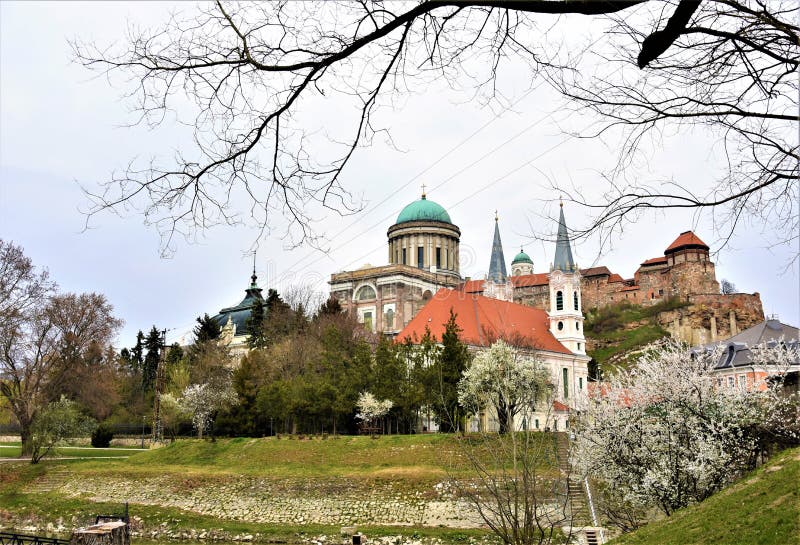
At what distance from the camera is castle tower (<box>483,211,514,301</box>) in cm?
8300

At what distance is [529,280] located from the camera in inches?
3804

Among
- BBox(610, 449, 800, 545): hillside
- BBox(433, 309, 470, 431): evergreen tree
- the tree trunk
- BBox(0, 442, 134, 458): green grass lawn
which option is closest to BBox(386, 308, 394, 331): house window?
BBox(0, 442, 134, 458): green grass lawn

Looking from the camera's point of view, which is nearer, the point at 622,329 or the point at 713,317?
the point at 713,317

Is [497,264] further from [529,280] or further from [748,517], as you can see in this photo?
[748,517]

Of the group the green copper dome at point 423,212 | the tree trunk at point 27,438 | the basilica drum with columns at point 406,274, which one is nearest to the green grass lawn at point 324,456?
the tree trunk at point 27,438

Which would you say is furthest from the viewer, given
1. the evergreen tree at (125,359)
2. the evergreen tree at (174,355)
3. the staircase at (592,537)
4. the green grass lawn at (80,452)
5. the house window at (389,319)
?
the house window at (389,319)

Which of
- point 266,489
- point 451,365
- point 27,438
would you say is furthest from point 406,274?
point 266,489

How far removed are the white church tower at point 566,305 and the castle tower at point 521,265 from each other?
40.3 meters

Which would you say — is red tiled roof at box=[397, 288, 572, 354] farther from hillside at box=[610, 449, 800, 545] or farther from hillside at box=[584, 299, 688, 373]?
hillside at box=[610, 449, 800, 545]

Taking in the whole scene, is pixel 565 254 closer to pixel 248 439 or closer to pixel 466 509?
pixel 248 439

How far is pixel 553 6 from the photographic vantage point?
4113 millimetres

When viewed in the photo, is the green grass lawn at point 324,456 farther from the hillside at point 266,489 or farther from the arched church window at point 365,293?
the arched church window at point 365,293

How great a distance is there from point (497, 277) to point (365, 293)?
16.1 meters

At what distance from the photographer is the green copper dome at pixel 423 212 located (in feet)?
282
